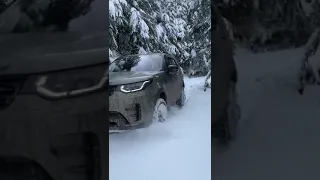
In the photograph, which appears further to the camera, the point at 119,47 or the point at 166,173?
the point at 119,47

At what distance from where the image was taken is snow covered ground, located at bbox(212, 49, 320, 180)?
2.34 metres

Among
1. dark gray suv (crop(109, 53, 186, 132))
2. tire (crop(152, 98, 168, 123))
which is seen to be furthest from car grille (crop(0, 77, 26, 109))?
tire (crop(152, 98, 168, 123))

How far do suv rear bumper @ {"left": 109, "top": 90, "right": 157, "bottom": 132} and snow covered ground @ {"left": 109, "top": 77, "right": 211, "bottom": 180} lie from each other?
10cm

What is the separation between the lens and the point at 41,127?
216cm

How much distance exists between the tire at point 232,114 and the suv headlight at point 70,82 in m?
0.79

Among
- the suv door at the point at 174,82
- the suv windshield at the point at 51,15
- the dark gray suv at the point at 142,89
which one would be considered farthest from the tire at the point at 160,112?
the suv windshield at the point at 51,15

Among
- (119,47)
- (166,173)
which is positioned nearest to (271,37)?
(166,173)

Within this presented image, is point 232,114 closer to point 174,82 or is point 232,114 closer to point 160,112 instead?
point 160,112

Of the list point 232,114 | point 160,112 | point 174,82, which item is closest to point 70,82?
point 232,114

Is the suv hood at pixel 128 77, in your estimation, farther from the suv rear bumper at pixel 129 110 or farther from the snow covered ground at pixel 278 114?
the snow covered ground at pixel 278 114

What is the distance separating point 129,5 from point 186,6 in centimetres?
92

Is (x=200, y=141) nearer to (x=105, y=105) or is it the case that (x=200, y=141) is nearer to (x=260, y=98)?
(x=260, y=98)

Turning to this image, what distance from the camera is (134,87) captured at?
12.4ft

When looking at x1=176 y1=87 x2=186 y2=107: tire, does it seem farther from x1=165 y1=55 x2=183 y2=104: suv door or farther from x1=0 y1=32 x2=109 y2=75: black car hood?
x1=0 y1=32 x2=109 y2=75: black car hood
